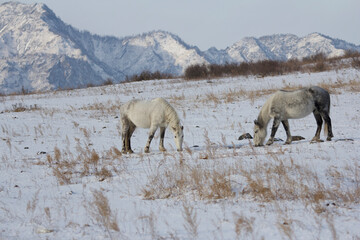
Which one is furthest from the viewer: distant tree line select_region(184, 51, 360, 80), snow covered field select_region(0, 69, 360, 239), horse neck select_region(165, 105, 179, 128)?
distant tree line select_region(184, 51, 360, 80)

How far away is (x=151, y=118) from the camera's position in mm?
8750

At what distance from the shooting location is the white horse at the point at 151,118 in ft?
27.9

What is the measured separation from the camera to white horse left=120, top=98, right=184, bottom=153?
8500mm

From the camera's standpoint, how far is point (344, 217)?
11.6 feet

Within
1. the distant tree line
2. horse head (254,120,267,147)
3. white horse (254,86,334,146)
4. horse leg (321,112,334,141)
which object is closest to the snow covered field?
horse leg (321,112,334,141)

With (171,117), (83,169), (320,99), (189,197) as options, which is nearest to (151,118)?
(171,117)

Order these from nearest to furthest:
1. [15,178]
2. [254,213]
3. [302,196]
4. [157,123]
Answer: [254,213] → [302,196] → [15,178] → [157,123]

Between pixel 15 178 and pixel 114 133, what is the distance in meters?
6.38

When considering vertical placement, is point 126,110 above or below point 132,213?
above

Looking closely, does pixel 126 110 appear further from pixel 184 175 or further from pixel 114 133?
pixel 184 175

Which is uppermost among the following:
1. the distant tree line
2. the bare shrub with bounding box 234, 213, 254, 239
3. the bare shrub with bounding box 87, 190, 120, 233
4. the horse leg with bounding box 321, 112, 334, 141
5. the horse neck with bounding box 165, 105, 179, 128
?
the distant tree line

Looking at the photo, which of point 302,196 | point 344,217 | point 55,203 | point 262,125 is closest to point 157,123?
point 262,125

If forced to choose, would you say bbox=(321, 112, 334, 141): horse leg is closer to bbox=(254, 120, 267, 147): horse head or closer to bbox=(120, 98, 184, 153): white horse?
bbox=(254, 120, 267, 147): horse head

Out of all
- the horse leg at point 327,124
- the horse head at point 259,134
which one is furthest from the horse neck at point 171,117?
the horse leg at point 327,124
